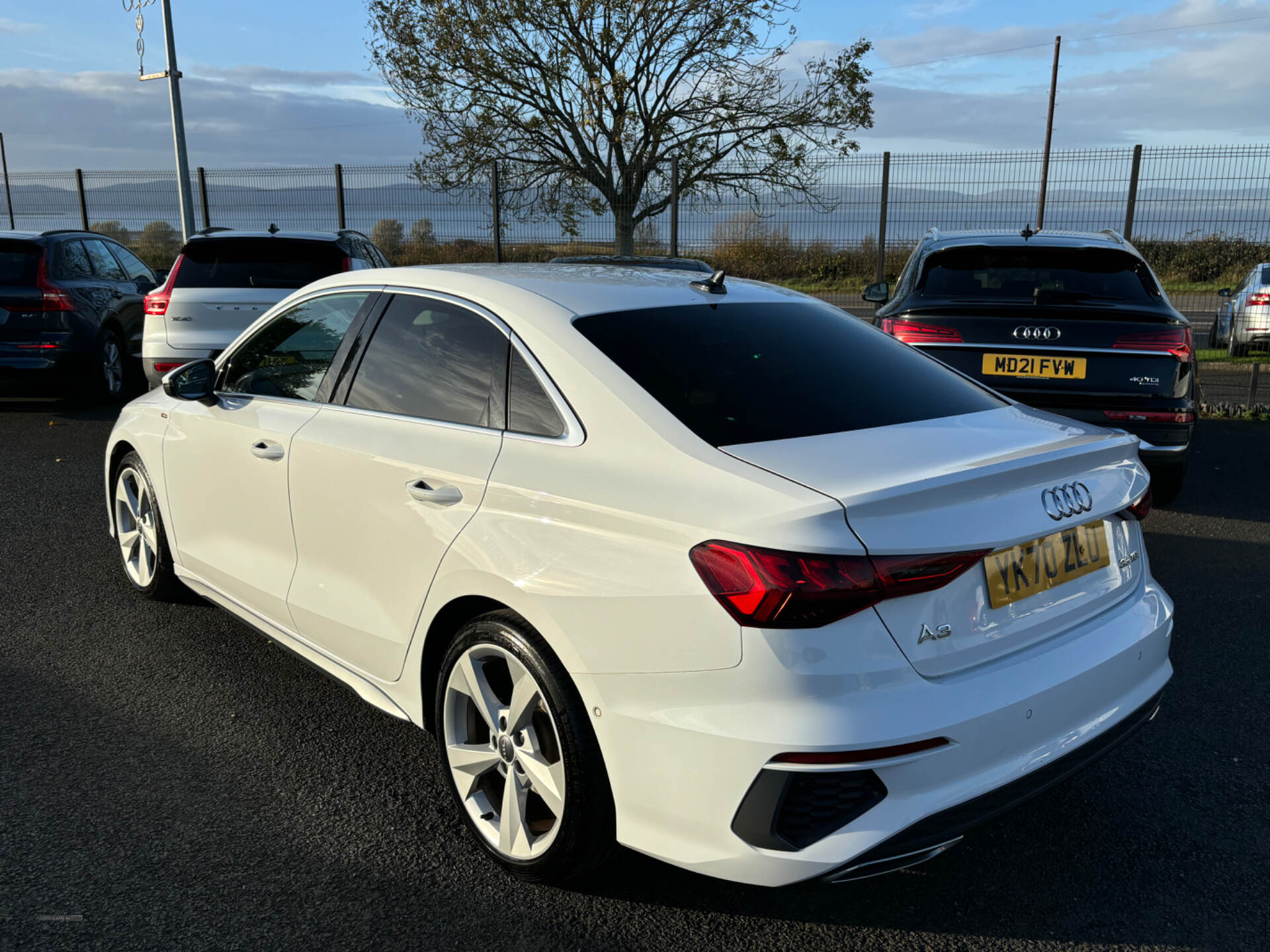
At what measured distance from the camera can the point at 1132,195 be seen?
14.3 metres

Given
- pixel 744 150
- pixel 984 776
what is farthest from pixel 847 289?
pixel 984 776

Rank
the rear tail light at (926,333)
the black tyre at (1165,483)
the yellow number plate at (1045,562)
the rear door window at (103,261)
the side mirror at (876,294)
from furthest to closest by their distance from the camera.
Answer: the rear door window at (103,261) → the side mirror at (876,294) → the black tyre at (1165,483) → the rear tail light at (926,333) → the yellow number plate at (1045,562)

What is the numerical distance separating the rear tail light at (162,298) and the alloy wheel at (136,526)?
4.32m

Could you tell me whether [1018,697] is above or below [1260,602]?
above

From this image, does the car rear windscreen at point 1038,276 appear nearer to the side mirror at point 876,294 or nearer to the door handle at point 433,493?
the side mirror at point 876,294

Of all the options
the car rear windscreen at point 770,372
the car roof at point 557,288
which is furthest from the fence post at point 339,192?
the car rear windscreen at point 770,372

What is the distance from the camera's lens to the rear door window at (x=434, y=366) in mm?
2832

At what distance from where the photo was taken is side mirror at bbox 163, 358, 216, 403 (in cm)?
388

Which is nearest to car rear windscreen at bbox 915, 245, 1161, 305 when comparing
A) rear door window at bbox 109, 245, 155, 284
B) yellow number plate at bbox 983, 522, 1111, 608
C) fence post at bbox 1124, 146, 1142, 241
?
yellow number plate at bbox 983, 522, 1111, 608

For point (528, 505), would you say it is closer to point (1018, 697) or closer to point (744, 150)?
point (1018, 697)

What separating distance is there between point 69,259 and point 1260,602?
976 centimetres

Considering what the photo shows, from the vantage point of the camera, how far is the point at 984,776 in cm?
219

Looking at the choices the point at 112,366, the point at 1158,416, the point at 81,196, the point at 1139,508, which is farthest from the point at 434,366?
the point at 81,196

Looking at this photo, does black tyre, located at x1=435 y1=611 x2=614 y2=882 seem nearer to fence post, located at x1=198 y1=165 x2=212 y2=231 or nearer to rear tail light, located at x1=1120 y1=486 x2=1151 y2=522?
rear tail light, located at x1=1120 y1=486 x2=1151 y2=522
